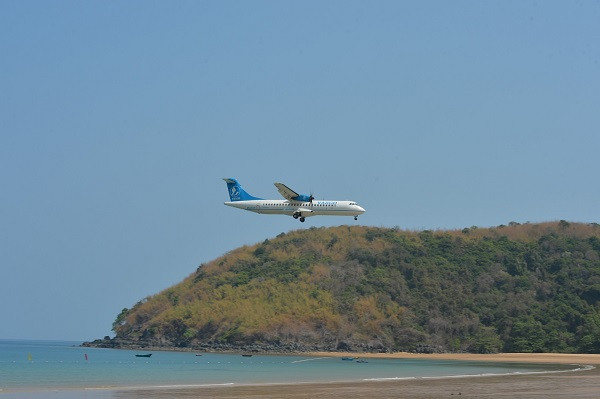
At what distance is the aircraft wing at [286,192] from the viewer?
7669cm

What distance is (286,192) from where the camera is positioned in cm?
7781

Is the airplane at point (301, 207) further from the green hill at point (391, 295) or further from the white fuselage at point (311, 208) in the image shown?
the green hill at point (391, 295)

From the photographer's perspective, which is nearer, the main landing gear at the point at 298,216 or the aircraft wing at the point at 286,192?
the aircraft wing at the point at 286,192

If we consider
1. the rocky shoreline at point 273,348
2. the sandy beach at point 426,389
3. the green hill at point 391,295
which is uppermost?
the green hill at point 391,295

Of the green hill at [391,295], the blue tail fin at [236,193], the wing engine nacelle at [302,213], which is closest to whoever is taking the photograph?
the wing engine nacelle at [302,213]

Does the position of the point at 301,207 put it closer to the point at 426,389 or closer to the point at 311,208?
the point at 311,208

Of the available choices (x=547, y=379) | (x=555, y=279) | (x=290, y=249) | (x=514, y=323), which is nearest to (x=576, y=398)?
(x=547, y=379)

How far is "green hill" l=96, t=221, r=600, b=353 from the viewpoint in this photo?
114812 mm

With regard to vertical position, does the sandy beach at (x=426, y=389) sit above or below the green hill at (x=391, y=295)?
below

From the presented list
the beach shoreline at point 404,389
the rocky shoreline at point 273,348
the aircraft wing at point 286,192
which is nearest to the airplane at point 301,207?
the aircraft wing at point 286,192

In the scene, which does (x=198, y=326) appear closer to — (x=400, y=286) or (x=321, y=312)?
(x=321, y=312)

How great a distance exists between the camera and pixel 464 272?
13038cm

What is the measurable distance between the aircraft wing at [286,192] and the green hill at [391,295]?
43.3m

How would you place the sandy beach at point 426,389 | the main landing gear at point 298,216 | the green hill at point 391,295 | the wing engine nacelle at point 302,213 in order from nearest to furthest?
the sandy beach at point 426,389
the wing engine nacelle at point 302,213
the main landing gear at point 298,216
the green hill at point 391,295
